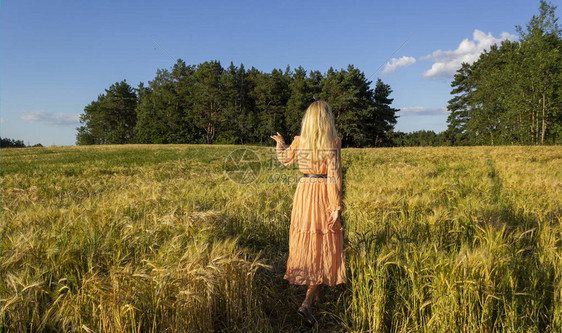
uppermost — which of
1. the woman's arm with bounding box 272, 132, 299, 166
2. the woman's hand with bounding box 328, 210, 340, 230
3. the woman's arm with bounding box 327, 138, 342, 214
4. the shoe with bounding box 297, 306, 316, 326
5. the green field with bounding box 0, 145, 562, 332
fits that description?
the woman's arm with bounding box 272, 132, 299, 166

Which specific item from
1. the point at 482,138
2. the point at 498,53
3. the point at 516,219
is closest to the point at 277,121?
the point at 482,138

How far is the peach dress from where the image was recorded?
9.95 feet

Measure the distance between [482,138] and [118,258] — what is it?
68556mm

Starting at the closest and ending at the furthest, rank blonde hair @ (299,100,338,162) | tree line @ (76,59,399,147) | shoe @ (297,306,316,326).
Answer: shoe @ (297,306,316,326) → blonde hair @ (299,100,338,162) → tree line @ (76,59,399,147)

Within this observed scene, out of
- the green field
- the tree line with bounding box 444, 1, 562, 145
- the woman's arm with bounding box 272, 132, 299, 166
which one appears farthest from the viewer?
the tree line with bounding box 444, 1, 562, 145

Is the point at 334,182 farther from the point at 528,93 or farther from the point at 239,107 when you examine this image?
the point at 239,107

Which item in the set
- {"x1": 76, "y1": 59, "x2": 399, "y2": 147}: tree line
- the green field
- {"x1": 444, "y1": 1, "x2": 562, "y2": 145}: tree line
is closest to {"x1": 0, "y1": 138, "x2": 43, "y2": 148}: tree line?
{"x1": 76, "y1": 59, "x2": 399, "y2": 147}: tree line

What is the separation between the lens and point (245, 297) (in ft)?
8.27

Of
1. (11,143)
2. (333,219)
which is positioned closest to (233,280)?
(333,219)

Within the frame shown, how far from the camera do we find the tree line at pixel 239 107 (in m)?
49.9

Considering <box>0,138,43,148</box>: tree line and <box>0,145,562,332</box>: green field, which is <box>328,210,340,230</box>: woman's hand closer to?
<box>0,145,562,332</box>: green field

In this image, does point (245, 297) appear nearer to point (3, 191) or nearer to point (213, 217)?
point (213, 217)

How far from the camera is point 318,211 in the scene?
318 cm

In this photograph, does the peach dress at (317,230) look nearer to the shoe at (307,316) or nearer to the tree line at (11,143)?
the shoe at (307,316)
